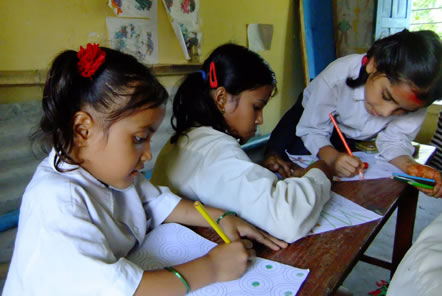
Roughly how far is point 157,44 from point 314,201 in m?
1.40

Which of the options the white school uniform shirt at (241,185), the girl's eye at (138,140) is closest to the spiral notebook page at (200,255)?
Result: the white school uniform shirt at (241,185)

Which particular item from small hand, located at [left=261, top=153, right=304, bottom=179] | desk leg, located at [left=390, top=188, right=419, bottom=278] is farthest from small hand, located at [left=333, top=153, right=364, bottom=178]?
desk leg, located at [left=390, top=188, right=419, bottom=278]

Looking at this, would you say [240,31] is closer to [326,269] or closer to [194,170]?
[194,170]

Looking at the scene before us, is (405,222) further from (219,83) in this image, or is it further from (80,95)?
(80,95)

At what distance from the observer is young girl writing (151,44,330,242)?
0.76 meters

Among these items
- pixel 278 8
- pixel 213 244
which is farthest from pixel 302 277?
pixel 278 8

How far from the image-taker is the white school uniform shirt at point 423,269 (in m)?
0.42

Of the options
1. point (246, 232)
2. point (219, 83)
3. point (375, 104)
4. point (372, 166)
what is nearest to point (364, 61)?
point (375, 104)

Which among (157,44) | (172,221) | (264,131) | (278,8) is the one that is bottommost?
(264,131)

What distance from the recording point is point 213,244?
73 cm

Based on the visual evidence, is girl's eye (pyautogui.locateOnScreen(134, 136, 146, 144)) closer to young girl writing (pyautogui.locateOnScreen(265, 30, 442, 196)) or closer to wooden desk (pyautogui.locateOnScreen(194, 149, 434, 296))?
wooden desk (pyautogui.locateOnScreen(194, 149, 434, 296))

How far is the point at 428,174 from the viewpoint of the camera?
3.68 feet

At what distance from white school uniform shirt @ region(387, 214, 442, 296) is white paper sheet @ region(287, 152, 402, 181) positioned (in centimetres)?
58

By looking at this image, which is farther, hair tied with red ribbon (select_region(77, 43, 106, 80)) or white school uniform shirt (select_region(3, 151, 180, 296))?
hair tied with red ribbon (select_region(77, 43, 106, 80))
